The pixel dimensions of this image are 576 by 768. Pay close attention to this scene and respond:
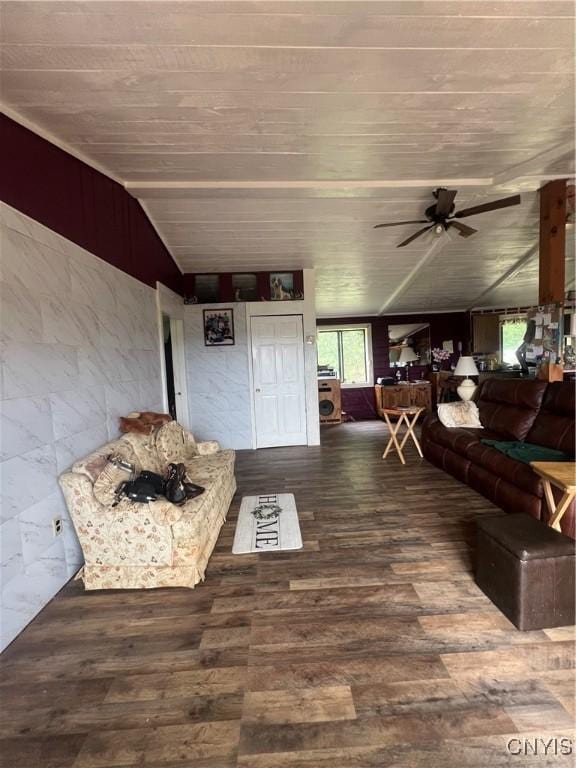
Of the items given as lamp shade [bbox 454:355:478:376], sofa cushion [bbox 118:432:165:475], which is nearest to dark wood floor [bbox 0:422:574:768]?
sofa cushion [bbox 118:432:165:475]

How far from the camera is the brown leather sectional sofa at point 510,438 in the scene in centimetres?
270

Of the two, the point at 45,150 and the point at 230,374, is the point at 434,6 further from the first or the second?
the point at 230,374

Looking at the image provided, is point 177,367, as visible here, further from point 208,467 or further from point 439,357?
point 439,357

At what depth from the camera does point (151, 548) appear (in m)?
2.10

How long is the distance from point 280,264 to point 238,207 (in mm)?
1493

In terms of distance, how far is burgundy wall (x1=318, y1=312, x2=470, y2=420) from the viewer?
8.18 metres

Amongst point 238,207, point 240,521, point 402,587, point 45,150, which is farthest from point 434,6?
point 240,521

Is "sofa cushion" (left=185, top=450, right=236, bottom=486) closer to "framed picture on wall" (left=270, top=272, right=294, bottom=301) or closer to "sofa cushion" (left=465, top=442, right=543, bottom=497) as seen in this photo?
"sofa cushion" (left=465, top=442, right=543, bottom=497)

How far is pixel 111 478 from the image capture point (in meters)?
2.20

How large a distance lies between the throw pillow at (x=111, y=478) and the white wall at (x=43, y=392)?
0.27 m

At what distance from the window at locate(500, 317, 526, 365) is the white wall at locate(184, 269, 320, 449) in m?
5.11

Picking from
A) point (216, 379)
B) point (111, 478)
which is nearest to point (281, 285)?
point (216, 379)

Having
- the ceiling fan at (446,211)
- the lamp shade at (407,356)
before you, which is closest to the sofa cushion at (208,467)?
the ceiling fan at (446,211)

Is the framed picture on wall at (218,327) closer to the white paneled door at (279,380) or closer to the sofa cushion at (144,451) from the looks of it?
the white paneled door at (279,380)
